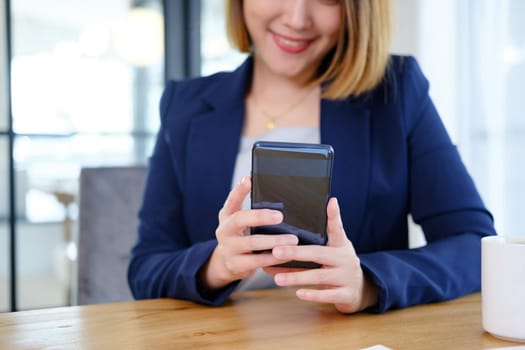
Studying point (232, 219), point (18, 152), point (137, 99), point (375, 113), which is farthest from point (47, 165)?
point (232, 219)

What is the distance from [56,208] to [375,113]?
9.51 feet

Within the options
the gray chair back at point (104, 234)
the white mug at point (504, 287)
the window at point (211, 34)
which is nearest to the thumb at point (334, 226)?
the white mug at point (504, 287)

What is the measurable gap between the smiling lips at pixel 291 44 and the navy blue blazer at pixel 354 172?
0.11 m

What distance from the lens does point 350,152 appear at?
1.21m

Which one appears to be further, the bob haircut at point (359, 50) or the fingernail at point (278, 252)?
the bob haircut at point (359, 50)

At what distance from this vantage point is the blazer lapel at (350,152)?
1200 mm

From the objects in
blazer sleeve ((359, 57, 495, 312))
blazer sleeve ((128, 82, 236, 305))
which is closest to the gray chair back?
blazer sleeve ((128, 82, 236, 305))

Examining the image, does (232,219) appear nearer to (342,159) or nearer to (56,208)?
(342,159)

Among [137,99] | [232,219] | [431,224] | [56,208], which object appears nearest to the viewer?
[232,219]

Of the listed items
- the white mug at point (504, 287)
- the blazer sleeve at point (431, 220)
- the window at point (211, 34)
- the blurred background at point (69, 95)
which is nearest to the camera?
the white mug at point (504, 287)

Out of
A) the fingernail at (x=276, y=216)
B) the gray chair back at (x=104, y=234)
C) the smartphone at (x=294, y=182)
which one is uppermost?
the smartphone at (x=294, y=182)

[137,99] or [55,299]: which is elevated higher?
[137,99]

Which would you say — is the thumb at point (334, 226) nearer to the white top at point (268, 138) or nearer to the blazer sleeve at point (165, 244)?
the blazer sleeve at point (165, 244)

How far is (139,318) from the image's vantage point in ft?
2.82
